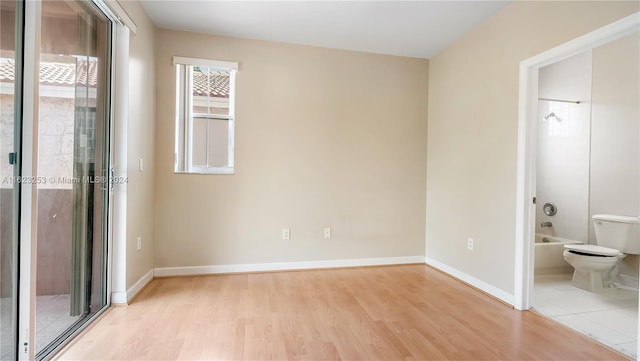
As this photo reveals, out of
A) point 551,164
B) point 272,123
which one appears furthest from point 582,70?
point 272,123

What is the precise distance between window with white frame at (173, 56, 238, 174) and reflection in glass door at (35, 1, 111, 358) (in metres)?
0.81

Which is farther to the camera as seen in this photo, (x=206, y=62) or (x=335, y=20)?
(x=206, y=62)

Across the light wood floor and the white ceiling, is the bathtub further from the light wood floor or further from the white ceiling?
the white ceiling

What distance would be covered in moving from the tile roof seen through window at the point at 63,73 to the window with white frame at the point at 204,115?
98 cm

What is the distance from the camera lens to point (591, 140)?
3.37m

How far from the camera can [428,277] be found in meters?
3.15

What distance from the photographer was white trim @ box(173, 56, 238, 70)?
2.99 meters

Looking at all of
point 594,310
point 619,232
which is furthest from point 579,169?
point 594,310

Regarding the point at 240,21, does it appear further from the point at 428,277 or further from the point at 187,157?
the point at 428,277

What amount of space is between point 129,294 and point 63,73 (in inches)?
67.7

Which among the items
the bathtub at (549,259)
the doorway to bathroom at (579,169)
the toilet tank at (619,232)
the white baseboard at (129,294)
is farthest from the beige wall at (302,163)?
the toilet tank at (619,232)

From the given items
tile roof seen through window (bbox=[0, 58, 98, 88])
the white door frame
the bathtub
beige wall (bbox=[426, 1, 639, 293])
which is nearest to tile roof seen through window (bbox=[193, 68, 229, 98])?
tile roof seen through window (bbox=[0, 58, 98, 88])

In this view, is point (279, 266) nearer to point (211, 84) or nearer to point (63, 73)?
point (211, 84)

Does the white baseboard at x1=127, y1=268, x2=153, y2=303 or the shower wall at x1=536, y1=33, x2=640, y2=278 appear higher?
the shower wall at x1=536, y1=33, x2=640, y2=278
